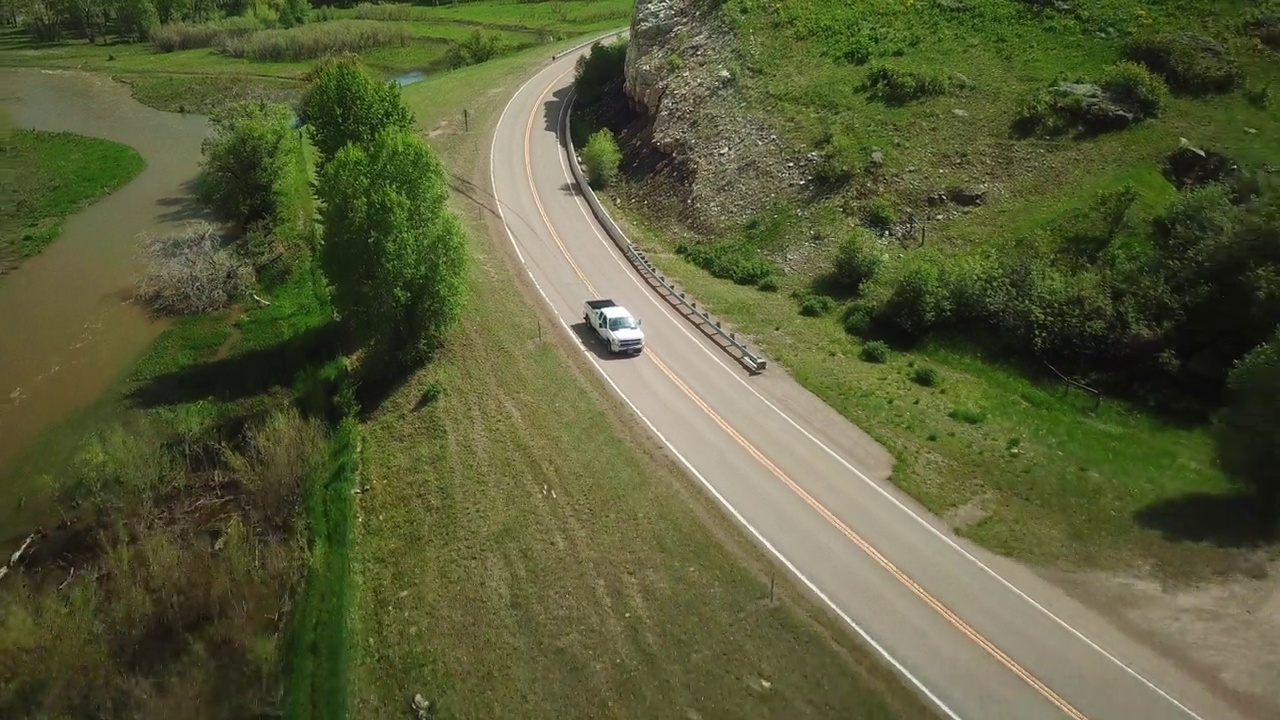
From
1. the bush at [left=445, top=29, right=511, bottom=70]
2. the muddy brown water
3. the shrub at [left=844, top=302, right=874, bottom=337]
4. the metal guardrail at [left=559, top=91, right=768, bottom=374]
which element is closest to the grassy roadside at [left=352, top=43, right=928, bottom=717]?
the metal guardrail at [left=559, top=91, right=768, bottom=374]

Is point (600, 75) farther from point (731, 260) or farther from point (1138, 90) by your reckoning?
point (1138, 90)

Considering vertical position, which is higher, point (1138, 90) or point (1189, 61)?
point (1189, 61)

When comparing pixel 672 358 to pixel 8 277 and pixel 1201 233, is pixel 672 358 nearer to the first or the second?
pixel 1201 233

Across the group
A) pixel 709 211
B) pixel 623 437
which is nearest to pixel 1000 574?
pixel 623 437

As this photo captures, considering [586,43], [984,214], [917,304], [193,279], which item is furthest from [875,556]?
[586,43]

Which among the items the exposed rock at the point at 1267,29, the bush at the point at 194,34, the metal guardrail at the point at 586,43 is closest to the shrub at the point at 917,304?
the exposed rock at the point at 1267,29
